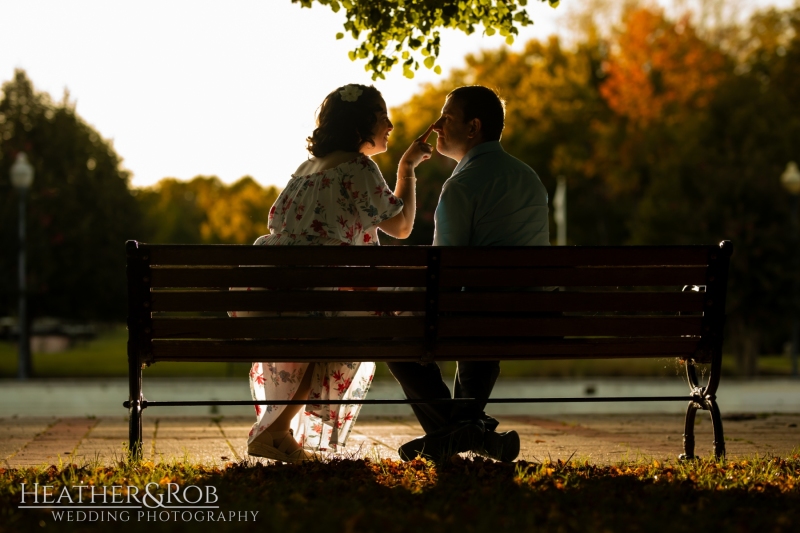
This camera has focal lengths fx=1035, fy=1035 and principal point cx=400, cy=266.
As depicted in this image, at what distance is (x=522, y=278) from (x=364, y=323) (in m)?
0.74

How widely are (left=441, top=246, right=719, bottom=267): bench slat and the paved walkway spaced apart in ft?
3.35

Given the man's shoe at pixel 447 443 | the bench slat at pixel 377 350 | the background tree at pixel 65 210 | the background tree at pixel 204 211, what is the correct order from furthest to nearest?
the background tree at pixel 204 211, the background tree at pixel 65 210, the man's shoe at pixel 447 443, the bench slat at pixel 377 350

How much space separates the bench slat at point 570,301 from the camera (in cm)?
467

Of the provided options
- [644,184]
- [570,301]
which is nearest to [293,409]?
[570,301]

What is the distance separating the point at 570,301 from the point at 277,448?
1.56 metres

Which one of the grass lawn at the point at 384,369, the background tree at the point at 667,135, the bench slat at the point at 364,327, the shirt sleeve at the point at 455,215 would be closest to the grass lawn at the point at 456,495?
the bench slat at the point at 364,327

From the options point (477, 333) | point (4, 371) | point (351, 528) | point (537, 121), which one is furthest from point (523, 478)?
point (537, 121)

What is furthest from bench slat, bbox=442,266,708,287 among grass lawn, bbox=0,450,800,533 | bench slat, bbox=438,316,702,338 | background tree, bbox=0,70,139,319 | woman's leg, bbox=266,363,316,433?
background tree, bbox=0,70,139,319

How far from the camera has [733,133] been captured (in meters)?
25.7

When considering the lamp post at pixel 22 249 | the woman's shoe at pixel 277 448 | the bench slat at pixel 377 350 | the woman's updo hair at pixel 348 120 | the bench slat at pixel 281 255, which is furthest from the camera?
the lamp post at pixel 22 249

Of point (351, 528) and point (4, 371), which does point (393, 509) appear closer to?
point (351, 528)

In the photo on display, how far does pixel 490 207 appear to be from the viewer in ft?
16.3

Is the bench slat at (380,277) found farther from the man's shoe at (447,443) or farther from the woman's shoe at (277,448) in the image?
the woman's shoe at (277,448)

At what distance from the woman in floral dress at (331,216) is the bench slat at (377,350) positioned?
1.05 feet
